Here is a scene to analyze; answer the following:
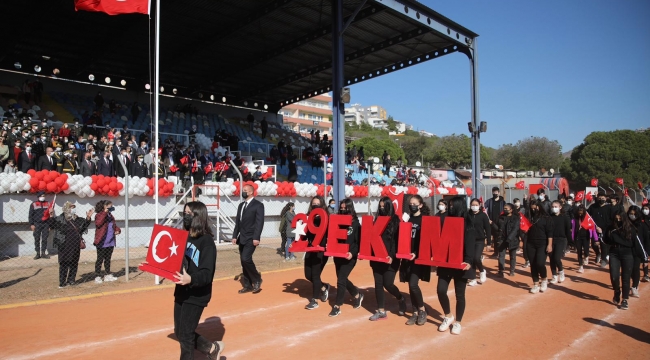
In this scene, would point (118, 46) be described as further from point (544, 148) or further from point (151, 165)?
point (544, 148)

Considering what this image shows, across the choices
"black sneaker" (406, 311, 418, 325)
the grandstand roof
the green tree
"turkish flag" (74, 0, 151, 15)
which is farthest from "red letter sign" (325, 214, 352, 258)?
the green tree

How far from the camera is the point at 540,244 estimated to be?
9.48m

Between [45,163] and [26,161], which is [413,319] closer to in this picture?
[45,163]

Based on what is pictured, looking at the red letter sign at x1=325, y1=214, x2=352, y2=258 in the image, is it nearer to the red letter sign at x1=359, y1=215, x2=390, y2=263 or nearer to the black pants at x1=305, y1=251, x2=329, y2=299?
the red letter sign at x1=359, y1=215, x2=390, y2=263

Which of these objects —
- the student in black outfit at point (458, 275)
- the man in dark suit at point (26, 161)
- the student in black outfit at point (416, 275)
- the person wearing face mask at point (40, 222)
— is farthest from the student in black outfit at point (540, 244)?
the man in dark suit at point (26, 161)

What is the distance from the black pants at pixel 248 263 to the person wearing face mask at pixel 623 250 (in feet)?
22.1

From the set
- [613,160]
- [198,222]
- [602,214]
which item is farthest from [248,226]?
[613,160]

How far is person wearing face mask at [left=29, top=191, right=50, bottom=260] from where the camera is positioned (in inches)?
474

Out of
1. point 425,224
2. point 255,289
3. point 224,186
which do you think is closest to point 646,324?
point 425,224

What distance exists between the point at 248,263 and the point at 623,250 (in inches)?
276

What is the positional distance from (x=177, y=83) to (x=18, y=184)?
64.2 ft

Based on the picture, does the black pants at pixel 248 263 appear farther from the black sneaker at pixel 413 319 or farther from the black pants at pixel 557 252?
the black pants at pixel 557 252

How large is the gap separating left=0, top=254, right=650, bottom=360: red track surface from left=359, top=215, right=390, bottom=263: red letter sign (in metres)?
1.04

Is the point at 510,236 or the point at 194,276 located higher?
the point at 194,276
